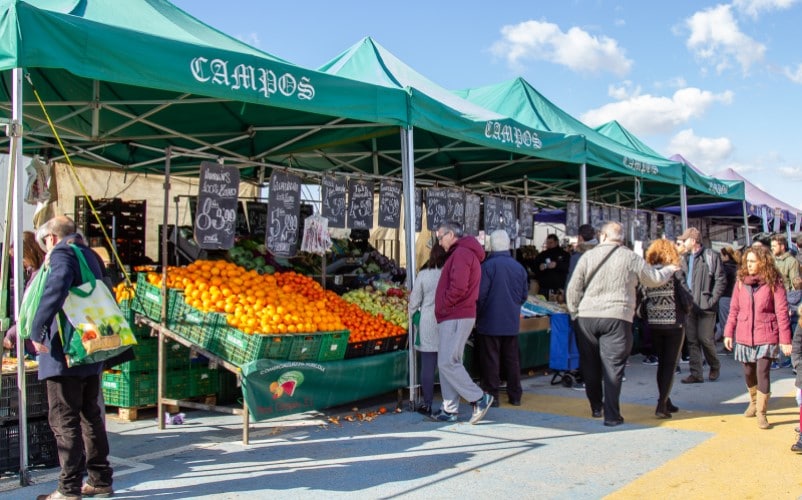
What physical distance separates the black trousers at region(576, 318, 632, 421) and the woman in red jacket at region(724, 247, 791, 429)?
114 centimetres

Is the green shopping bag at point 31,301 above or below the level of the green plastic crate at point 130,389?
above

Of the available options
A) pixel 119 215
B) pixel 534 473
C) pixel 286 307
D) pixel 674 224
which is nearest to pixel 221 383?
pixel 286 307

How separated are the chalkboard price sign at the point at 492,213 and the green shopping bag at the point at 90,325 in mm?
6925

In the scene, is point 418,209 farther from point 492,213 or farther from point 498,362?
point 498,362

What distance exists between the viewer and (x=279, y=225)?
753 centimetres

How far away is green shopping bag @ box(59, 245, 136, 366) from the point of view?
4.41 metres

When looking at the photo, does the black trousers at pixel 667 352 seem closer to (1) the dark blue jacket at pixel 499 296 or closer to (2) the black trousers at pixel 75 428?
(1) the dark blue jacket at pixel 499 296

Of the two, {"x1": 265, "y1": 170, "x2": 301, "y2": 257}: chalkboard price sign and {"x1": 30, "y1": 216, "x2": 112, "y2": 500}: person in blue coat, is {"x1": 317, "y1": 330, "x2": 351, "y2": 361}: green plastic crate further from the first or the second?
{"x1": 30, "y1": 216, "x2": 112, "y2": 500}: person in blue coat

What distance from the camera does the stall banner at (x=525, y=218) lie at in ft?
38.8

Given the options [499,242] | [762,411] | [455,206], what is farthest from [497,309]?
[455,206]

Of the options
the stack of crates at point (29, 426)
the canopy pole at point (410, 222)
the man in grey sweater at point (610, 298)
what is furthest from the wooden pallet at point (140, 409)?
the man in grey sweater at point (610, 298)

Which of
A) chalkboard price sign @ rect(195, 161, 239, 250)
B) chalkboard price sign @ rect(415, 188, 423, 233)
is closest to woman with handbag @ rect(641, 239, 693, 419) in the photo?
chalkboard price sign @ rect(195, 161, 239, 250)

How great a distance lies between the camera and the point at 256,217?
9094mm

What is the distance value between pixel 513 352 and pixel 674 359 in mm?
1685
